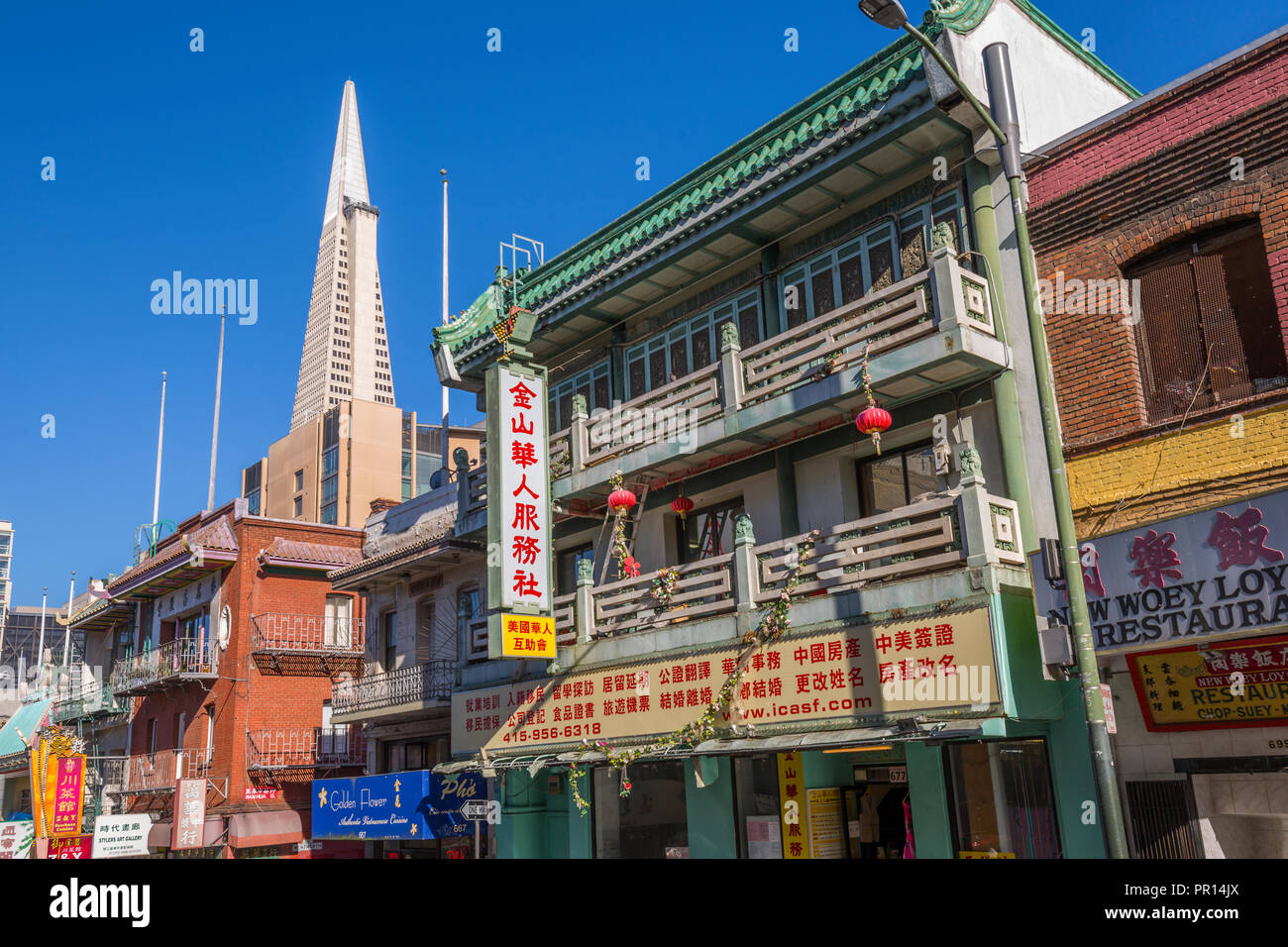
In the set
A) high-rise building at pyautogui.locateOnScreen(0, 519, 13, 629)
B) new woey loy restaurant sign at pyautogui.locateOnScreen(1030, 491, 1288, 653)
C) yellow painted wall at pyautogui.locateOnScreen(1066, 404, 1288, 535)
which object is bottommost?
new woey loy restaurant sign at pyautogui.locateOnScreen(1030, 491, 1288, 653)

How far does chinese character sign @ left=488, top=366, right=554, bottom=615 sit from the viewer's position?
740 inches

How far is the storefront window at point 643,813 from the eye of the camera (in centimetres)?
1905

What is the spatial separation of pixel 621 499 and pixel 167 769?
2296cm

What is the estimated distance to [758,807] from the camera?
693 inches

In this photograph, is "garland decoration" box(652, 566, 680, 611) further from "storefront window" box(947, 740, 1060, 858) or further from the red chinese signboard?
the red chinese signboard

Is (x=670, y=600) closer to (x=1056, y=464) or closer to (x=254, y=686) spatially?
(x=1056, y=464)

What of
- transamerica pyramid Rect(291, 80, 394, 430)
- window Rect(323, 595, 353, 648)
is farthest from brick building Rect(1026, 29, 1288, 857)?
transamerica pyramid Rect(291, 80, 394, 430)

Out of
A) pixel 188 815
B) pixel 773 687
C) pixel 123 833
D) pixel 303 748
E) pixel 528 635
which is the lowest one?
pixel 123 833

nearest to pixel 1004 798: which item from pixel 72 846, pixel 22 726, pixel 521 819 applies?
pixel 521 819

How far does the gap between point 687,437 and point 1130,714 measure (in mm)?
8089

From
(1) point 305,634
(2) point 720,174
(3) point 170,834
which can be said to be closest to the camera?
(2) point 720,174

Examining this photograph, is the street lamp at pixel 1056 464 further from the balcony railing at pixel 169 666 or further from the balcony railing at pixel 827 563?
the balcony railing at pixel 169 666

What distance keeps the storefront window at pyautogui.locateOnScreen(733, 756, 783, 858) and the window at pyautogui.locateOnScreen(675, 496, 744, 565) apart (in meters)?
3.79

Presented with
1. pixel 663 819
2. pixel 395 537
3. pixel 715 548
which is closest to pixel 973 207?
pixel 715 548
